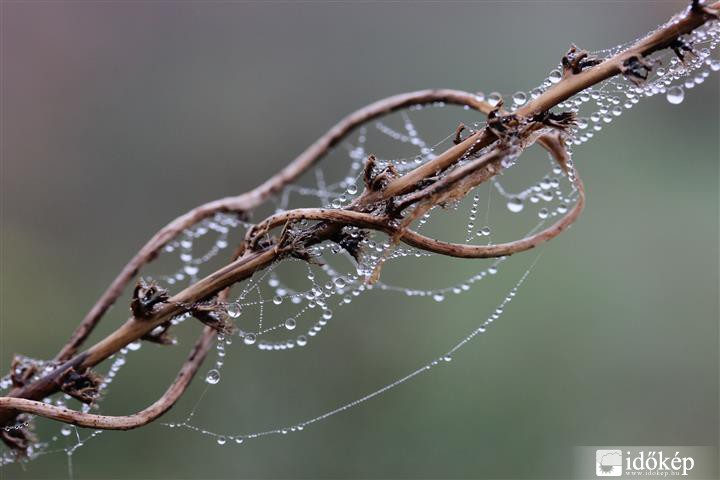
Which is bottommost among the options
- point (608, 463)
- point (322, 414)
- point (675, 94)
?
point (608, 463)

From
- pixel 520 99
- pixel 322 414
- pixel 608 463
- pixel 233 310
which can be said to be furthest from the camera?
pixel 322 414

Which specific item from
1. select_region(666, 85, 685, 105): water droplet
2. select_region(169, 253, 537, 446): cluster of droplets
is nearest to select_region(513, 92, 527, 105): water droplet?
select_region(666, 85, 685, 105): water droplet

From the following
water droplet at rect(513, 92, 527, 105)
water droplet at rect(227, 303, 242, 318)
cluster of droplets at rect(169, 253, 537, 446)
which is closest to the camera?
water droplet at rect(227, 303, 242, 318)

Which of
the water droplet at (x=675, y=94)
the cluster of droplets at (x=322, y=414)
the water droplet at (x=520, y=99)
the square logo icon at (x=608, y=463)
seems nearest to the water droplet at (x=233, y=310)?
the cluster of droplets at (x=322, y=414)

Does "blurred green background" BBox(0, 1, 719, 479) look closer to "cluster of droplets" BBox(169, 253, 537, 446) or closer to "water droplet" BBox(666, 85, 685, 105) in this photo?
"cluster of droplets" BBox(169, 253, 537, 446)

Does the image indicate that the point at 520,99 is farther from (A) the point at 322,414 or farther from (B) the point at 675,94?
(A) the point at 322,414

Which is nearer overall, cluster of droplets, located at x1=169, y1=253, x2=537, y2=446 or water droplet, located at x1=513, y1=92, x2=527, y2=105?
water droplet, located at x1=513, y1=92, x2=527, y2=105

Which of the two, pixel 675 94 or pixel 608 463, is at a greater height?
pixel 675 94

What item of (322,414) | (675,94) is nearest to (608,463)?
(322,414)

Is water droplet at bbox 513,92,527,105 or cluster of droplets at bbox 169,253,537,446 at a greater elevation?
water droplet at bbox 513,92,527,105

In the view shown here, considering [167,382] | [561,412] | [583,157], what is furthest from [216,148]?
[561,412]
